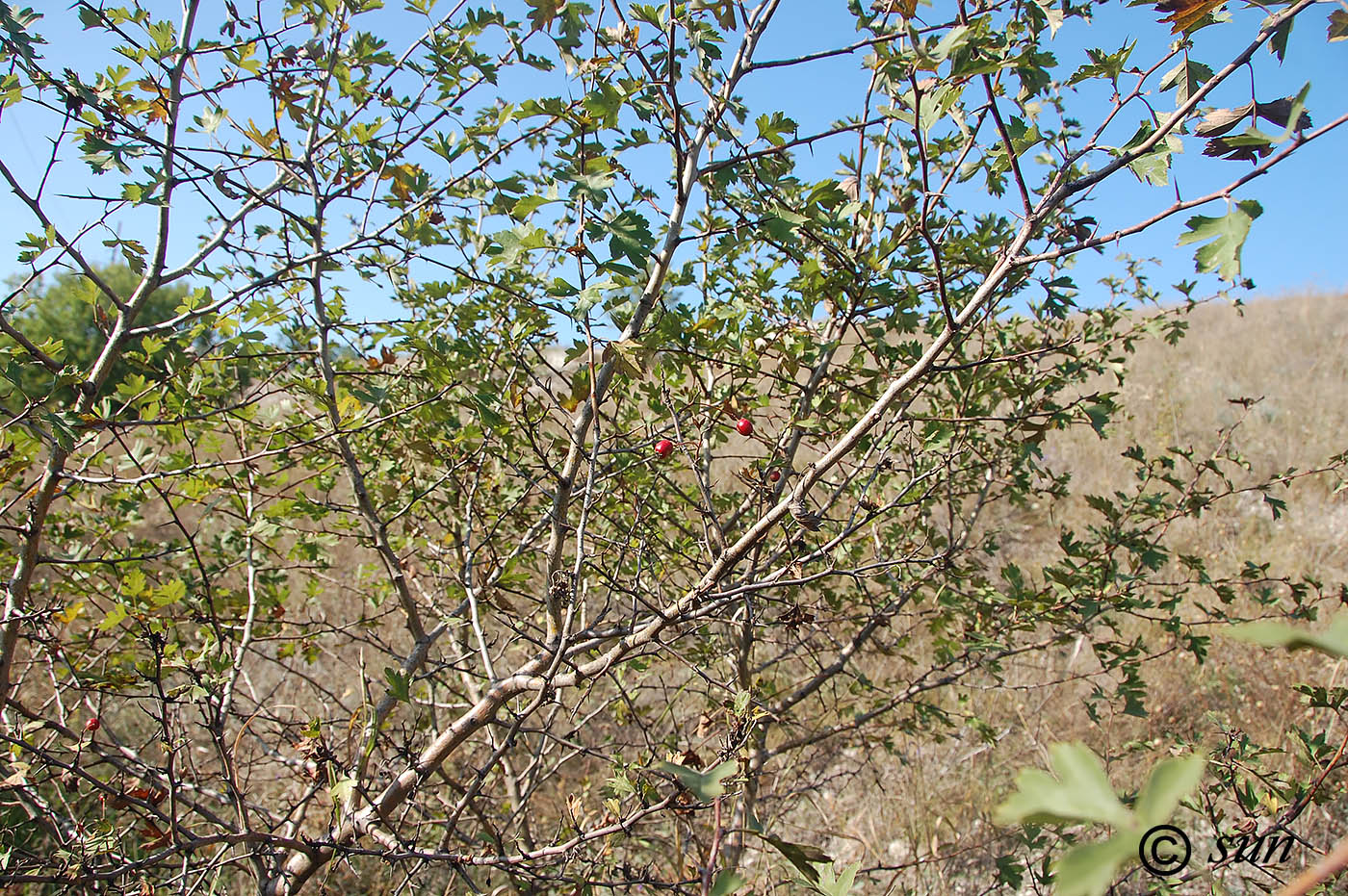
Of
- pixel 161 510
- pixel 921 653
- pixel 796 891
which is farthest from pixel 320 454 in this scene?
pixel 161 510

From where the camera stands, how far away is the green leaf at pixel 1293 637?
304 mm

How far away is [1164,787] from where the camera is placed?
369mm

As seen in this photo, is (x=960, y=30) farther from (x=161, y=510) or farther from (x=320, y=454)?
(x=161, y=510)

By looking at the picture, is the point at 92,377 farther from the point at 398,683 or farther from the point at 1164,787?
the point at 1164,787

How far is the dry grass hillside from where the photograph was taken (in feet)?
8.71

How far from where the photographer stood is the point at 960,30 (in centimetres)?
81

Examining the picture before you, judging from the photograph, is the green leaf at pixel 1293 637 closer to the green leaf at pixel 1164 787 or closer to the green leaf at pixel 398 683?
the green leaf at pixel 1164 787

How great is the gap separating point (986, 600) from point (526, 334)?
1.35m

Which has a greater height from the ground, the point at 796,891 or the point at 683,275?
the point at 683,275

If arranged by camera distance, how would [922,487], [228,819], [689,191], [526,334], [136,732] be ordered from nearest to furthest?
[689,191] → [526,334] → [922,487] → [228,819] → [136,732]

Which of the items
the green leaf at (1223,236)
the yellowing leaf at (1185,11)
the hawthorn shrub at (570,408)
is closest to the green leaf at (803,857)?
the hawthorn shrub at (570,408)

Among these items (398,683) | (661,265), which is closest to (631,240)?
(661,265)

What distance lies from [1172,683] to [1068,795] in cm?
414

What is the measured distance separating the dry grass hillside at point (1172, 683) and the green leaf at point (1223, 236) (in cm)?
104
